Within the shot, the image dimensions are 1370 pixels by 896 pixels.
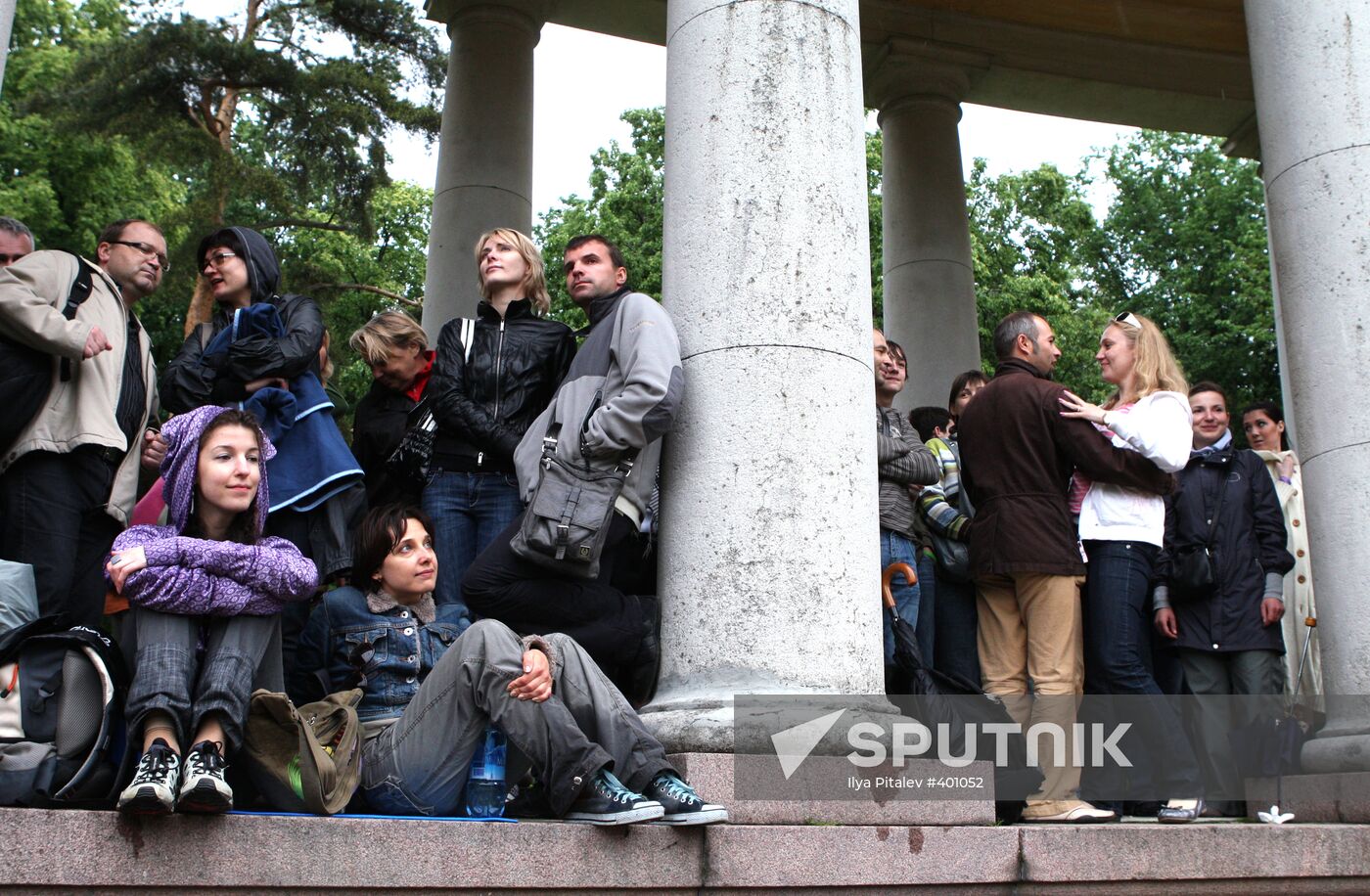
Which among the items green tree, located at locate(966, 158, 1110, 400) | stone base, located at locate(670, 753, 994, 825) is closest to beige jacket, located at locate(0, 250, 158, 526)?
stone base, located at locate(670, 753, 994, 825)

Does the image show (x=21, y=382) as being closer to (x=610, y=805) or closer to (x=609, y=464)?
(x=609, y=464)

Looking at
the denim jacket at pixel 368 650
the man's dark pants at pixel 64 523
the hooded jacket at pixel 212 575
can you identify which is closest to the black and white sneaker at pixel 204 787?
the hooded jacket at pixel 212 575

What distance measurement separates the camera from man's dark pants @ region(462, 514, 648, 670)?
6.50 m

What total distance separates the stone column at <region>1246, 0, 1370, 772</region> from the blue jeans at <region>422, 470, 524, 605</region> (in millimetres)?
5047

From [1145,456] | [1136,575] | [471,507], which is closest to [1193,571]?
[1136,575]

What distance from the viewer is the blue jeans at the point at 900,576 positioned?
26.7 feet

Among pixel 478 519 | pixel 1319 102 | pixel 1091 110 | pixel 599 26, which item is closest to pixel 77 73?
pixel 599 26

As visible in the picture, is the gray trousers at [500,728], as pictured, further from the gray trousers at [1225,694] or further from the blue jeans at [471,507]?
the gray trousers at [1225,694]

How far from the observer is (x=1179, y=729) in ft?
25.2

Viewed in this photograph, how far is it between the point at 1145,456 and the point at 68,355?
19.5ft

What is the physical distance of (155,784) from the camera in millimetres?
4766

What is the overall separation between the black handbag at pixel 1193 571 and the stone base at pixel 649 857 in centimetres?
198

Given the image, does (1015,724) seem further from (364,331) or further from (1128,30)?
(1128,30)

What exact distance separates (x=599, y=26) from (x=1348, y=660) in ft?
37.0
